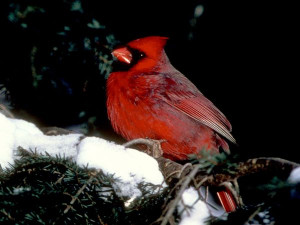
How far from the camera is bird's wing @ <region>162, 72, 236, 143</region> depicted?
310 cm

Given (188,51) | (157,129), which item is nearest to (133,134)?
(157,129)

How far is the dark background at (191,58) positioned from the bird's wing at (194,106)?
0.88ft

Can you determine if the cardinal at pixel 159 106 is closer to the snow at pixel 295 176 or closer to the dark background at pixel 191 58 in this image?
the dark background at pixel 191 58

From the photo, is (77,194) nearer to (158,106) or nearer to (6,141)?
(6,141)

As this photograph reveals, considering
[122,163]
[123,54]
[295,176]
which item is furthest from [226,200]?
[295,176]

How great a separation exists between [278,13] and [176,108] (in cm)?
113

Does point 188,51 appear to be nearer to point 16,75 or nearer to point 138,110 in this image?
point 138,110

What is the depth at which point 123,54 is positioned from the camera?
3146 millimetres

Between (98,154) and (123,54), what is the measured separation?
151 cm

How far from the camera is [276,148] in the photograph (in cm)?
318

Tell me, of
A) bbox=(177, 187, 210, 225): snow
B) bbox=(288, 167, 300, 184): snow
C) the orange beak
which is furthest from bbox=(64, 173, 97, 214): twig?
the orange beak

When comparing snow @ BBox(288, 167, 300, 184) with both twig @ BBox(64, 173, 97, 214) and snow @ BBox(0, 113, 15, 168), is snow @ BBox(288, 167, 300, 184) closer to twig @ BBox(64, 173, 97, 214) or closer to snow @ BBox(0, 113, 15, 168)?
twig @ BBox(64, 173, 97, 214)

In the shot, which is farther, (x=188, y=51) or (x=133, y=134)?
(x=188, y=51)

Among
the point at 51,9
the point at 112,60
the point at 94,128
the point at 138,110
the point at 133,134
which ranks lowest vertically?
the point at 94,128
